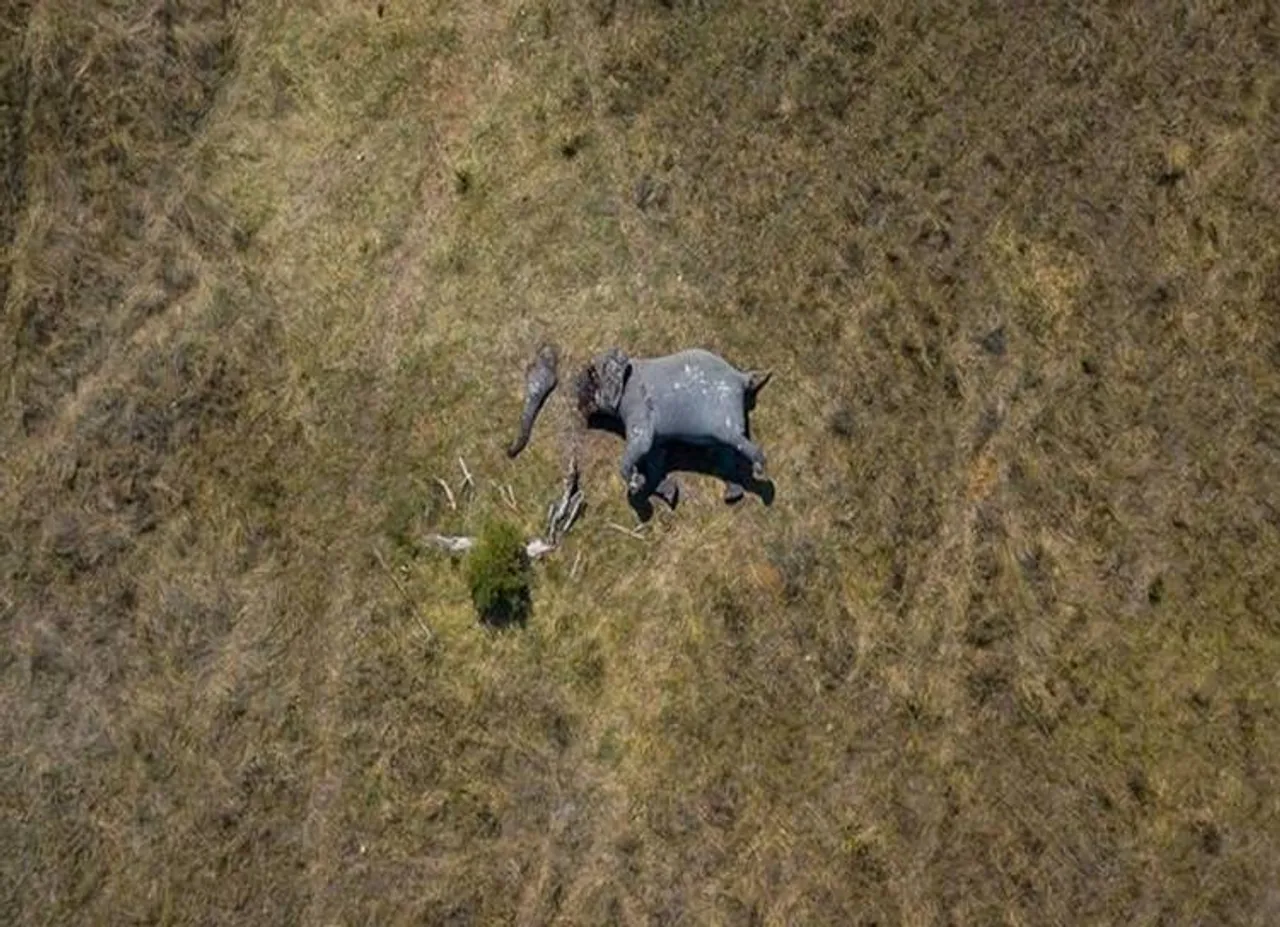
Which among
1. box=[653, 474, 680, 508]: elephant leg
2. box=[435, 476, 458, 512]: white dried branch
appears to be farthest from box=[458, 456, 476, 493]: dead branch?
box=[653, 474, 680, 508]: elephant leg

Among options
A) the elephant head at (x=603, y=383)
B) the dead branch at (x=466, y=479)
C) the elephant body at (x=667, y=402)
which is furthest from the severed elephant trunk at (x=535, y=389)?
the dead branch at (x=466, y=479)

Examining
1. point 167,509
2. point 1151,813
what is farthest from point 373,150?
point 1151,813

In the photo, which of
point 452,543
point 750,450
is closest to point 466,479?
point 452,543

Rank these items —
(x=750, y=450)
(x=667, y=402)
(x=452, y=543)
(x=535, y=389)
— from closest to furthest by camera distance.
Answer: (x=667, y=402)
(x=750, y=450)
(x=452, y=543)
(x=535, y=389)

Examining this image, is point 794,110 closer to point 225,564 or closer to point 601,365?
point 601,365

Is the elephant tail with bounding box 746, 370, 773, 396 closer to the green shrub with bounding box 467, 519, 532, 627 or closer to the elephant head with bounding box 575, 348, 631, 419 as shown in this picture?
the elephant head with bounding box 575, 348, 631, 419

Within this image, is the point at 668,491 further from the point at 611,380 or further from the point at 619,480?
the point at 611,380

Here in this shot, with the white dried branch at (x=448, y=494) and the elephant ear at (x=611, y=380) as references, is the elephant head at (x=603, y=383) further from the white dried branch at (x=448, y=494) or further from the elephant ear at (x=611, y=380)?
the white dried branch at (x=448, y=494)
